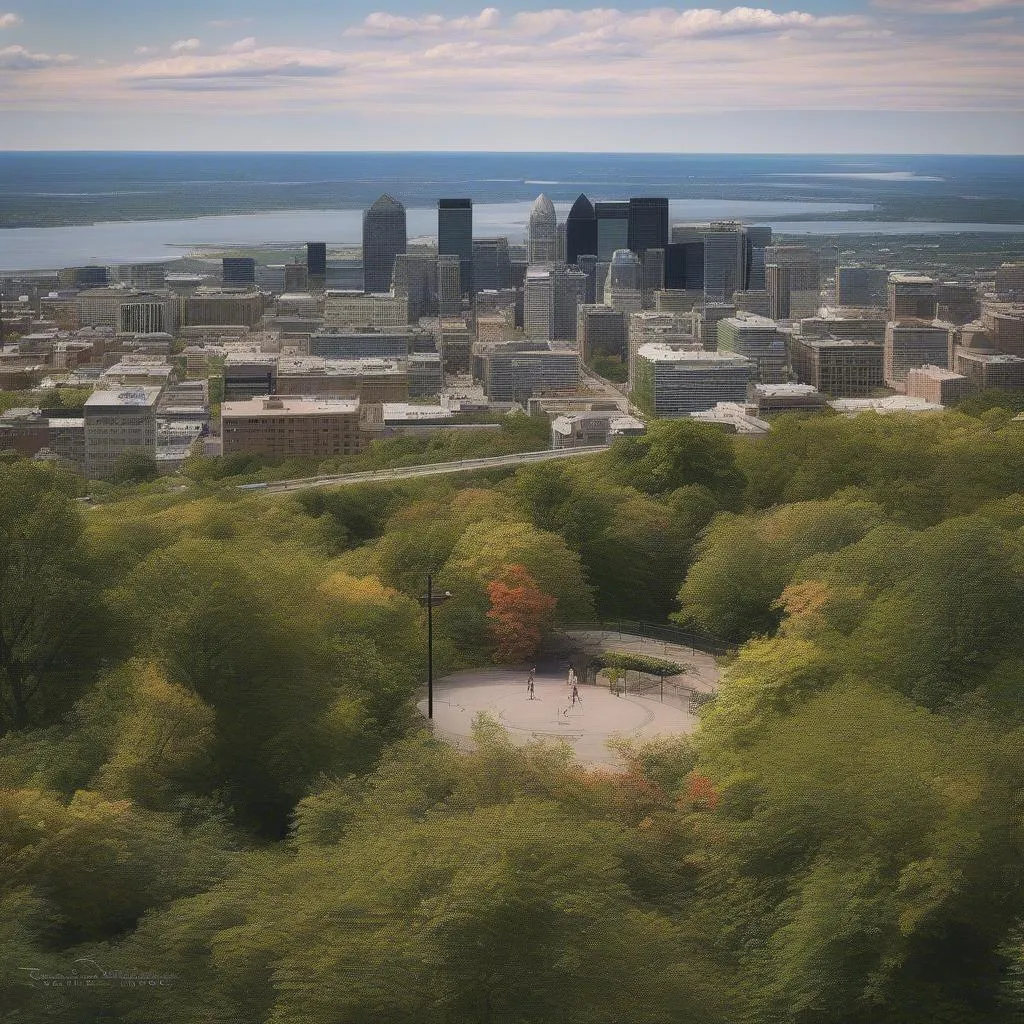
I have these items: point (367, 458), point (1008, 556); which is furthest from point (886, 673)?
point (367, 458)

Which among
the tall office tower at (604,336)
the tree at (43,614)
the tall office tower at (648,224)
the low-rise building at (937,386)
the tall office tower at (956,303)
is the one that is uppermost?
the tree at (43,614)

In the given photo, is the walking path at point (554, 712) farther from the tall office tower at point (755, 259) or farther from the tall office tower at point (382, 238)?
the tall office tower at point (382, 238)

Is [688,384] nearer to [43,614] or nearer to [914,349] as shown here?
[914,349]

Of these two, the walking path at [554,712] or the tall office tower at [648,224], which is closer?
the walking path at [554,712]

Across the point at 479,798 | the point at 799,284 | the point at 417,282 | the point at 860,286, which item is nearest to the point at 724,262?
the point at 799,284

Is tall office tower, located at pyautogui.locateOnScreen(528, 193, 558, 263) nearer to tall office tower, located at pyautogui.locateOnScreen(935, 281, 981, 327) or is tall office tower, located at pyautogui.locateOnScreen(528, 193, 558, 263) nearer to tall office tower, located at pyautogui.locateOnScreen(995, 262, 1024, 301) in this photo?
tall office tower, located at pyautogui.locateOnScreen(935, 281, 981, 327)

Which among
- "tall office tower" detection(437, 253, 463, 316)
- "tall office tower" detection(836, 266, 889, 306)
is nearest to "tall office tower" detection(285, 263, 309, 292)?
"tall office tower" detection(437, 253, 463, 316)

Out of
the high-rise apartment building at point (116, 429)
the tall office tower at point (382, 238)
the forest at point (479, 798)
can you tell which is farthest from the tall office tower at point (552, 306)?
the forest at point (479, 798)
